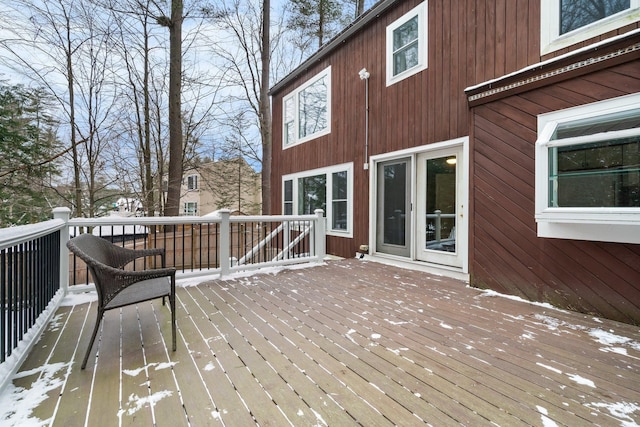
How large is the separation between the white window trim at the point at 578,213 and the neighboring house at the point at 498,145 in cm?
1

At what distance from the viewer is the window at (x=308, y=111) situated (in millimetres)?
6848

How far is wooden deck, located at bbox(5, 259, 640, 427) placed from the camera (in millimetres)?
1443

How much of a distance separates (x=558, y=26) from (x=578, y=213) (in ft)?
7.12

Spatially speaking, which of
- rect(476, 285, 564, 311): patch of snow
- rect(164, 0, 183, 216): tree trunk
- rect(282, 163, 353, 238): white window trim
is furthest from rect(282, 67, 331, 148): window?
rect(476, 285, 564, 311): patch of snow

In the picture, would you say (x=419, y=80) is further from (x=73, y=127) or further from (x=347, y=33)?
(x=73, y=127)

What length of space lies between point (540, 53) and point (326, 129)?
413 cm

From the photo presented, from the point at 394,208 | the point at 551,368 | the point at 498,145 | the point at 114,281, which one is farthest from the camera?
the point at 394,208

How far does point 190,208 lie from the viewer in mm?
18734

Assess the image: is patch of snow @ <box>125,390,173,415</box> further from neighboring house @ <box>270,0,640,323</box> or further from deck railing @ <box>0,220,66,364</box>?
neighboring house @ <box>270,0,640,323</box>

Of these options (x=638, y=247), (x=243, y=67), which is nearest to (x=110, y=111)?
(x=243, y=67)

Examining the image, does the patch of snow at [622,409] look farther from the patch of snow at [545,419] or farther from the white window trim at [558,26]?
the white window trim at [558,26]

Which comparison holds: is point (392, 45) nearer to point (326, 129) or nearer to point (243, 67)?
point (326, 129)

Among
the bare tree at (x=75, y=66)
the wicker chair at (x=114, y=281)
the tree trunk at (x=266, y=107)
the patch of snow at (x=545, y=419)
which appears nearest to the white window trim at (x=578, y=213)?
the patch of snow at (x=545, y=419)

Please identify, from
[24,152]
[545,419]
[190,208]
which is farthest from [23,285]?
[190,208]
